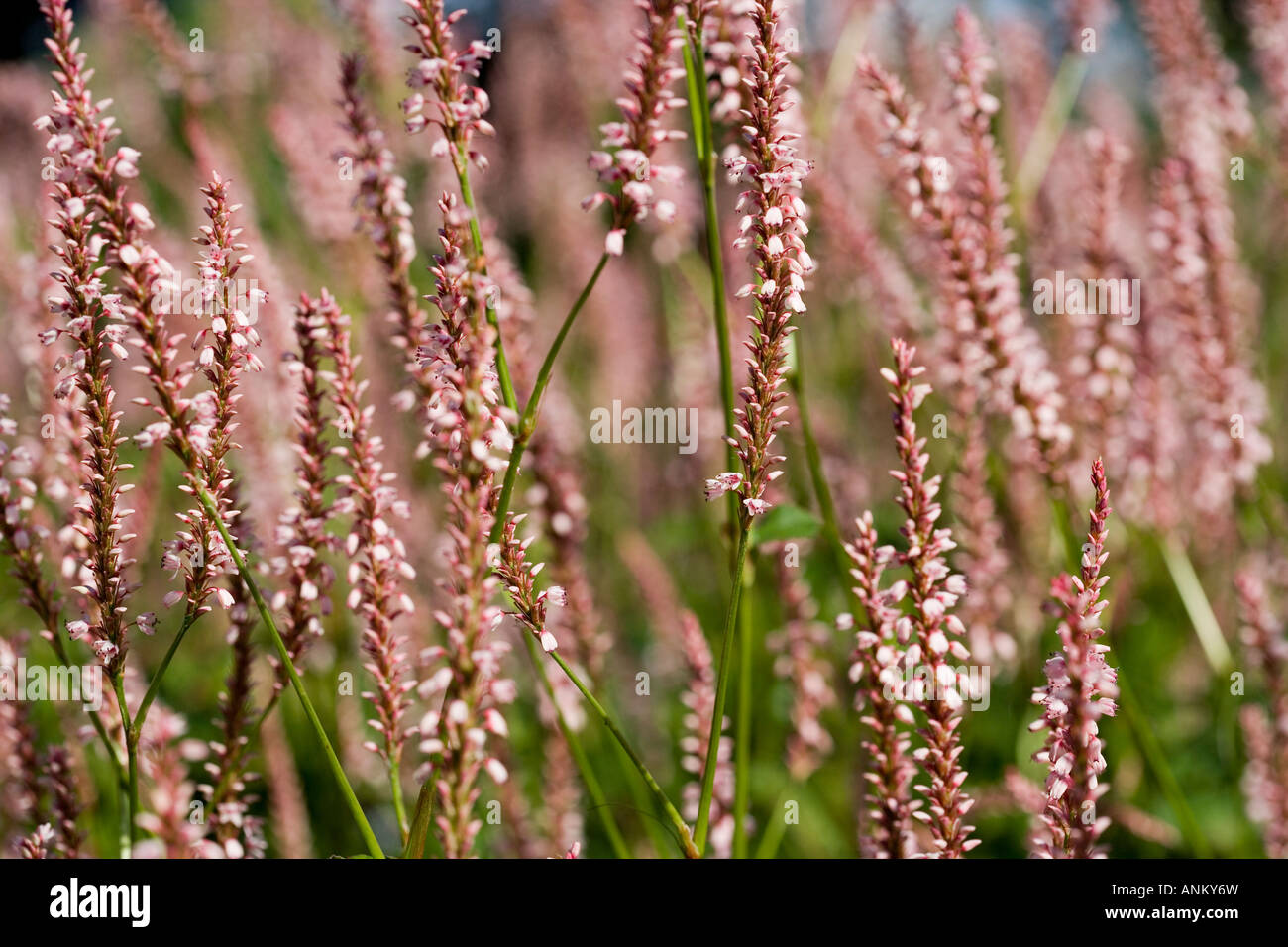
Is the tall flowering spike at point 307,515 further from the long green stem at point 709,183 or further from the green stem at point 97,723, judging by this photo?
the long green stem at point 709,183

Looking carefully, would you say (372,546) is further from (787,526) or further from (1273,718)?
(1273,718)

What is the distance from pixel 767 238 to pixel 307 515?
2.57 ft

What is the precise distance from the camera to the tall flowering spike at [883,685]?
138cm

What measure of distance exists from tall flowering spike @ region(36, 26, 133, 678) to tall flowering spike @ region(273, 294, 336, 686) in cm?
22

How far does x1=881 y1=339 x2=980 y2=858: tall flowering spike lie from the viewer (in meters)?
1.35

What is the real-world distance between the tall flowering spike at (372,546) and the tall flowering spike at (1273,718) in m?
1.76

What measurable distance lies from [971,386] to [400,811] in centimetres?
158

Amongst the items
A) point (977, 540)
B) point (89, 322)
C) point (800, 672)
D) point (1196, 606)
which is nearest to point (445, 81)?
point (89, 322)

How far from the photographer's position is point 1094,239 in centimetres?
246

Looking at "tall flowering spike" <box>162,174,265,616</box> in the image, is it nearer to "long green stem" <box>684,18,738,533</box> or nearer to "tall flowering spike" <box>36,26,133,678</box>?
"tall flowering spike" <box>36,26,133,678</box>

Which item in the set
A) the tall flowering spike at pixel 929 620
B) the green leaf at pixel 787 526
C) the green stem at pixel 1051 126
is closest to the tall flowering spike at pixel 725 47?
the tall flowering spike at pixel 929 620

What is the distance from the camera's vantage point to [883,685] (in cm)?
143

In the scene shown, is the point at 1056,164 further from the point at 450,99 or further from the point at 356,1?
the point at 450,99
